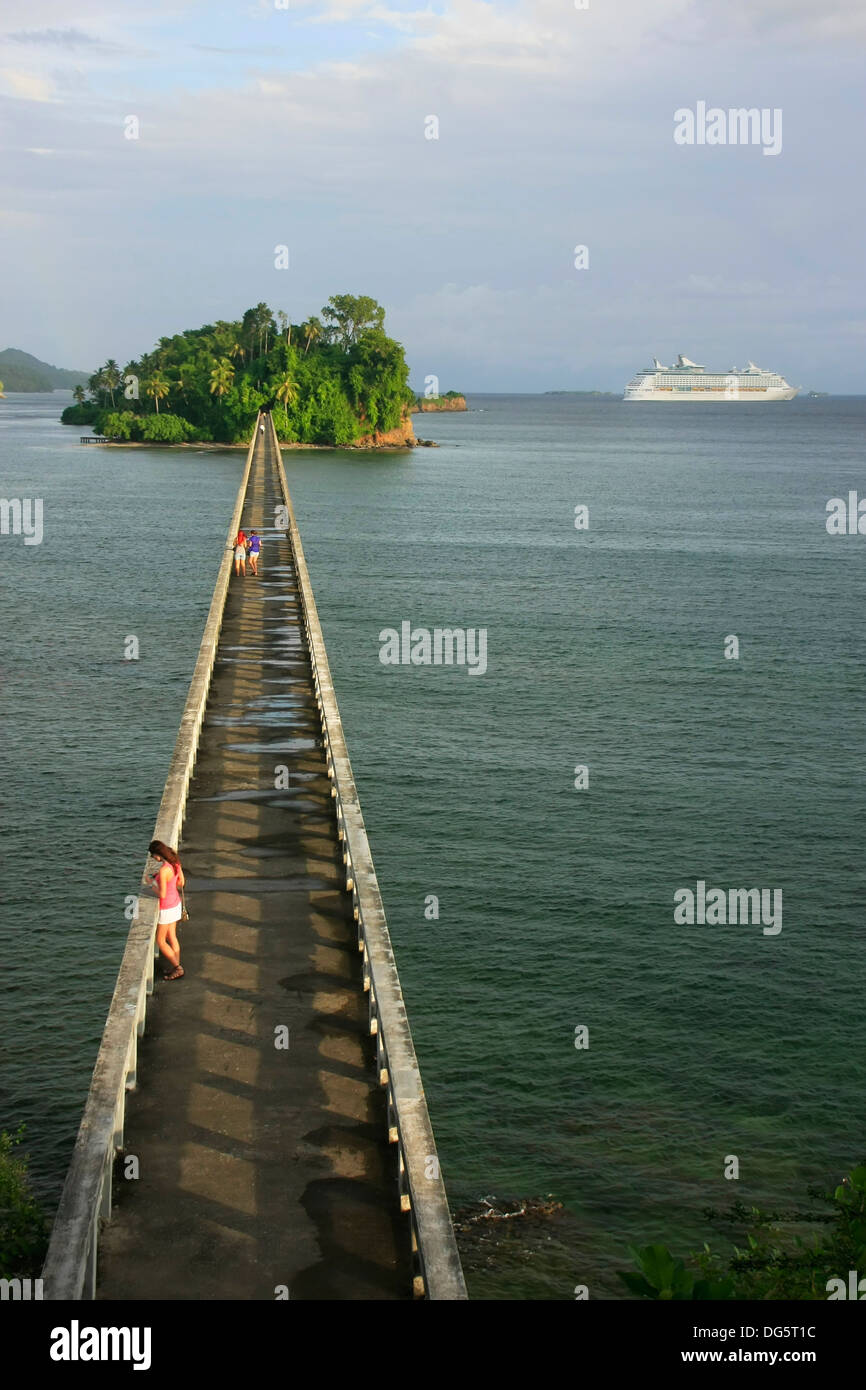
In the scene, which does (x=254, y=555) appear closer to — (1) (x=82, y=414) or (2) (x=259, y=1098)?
(2) (x=259, y=1098)

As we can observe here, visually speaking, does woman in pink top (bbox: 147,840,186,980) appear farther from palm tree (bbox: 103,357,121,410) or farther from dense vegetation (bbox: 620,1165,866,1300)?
palm tree (bbox: 103,357,121,410)

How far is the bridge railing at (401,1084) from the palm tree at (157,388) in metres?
148

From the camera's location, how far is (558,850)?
2700 cm

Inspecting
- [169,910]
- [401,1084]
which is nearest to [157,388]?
[169,910]

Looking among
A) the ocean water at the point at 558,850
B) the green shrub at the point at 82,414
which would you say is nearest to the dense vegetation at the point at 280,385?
the green shrub at the point at 82,414

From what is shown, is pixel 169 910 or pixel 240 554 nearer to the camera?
pixel 169 910

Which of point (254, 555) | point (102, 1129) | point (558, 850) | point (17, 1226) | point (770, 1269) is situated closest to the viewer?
point (102, 1129)

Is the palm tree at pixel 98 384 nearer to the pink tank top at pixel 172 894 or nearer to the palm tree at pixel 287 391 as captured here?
the palm tree at pixel 287 391

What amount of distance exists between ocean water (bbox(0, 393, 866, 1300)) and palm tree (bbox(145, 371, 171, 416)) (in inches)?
3837

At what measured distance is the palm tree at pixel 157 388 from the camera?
6176 inches

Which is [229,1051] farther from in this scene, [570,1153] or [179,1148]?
[570,1153]

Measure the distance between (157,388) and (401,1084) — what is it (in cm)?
15517
